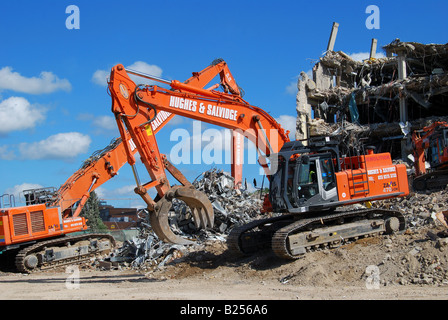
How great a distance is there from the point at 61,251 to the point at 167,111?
26.8 ft

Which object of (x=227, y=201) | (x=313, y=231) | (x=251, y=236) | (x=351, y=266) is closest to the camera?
(x=351, y=266)

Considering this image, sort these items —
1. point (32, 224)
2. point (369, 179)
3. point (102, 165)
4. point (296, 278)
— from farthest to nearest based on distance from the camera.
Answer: point (102, 165) < point (32, 224) < point (369, 179) < point (296, 278)

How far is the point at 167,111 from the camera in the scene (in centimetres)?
1112

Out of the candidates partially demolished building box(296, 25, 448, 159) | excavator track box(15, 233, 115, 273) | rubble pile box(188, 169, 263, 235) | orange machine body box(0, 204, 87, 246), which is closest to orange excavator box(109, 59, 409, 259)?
rubble pile box(188, 169, 263, 235)

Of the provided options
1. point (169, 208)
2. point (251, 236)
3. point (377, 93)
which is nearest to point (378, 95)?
point (377, 93)

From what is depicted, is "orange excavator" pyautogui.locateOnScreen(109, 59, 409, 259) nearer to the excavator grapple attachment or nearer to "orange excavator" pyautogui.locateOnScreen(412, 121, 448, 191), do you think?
the excavator grapple attachment

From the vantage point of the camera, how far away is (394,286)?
351 inches

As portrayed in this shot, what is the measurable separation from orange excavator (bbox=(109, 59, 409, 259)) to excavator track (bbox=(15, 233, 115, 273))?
22.9 feet

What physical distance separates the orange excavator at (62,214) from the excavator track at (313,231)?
554 centimetres

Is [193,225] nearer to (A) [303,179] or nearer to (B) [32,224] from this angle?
(B) [32,224]

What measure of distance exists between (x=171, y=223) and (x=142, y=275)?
13.2 feet

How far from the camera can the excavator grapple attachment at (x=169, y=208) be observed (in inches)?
424

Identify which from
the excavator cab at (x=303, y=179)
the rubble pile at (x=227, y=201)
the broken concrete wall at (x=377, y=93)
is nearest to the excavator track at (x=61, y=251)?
the rubble pile at (x=227, y=201)

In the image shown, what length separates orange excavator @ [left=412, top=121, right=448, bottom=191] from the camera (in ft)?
63.2
